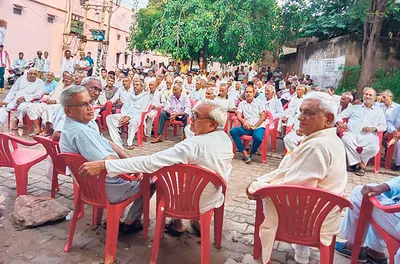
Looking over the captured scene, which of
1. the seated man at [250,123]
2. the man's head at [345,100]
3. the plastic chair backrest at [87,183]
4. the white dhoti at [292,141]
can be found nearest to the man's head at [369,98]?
the man's head at [345,100]

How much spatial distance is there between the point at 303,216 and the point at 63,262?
1.82 m

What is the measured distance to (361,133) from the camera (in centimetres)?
605

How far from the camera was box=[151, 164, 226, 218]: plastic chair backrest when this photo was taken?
7.68 feet

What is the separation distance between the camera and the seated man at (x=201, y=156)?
233 centimetres

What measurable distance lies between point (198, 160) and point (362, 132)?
4670 millimetres

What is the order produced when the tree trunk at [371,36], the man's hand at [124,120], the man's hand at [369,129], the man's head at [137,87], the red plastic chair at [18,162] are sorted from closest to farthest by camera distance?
the red plastic chair at [18,162]
the man's hand at [369,129]
the man's hand at [124,120]
the man's head at [137,87]
the tree trunk at [371,36]

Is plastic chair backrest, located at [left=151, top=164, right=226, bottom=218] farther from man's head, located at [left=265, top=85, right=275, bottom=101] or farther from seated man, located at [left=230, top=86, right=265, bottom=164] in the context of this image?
man's head, located at [left=265, top=85, right=275, bottom=101]

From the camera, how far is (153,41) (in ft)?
49.9

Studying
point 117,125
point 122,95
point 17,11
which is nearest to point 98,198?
point 117,125

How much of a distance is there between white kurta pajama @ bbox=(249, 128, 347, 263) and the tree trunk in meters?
9.07

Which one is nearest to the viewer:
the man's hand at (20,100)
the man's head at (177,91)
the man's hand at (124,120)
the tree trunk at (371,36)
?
the man's hand at (124,120)

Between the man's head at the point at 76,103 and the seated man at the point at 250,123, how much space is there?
12.4ft

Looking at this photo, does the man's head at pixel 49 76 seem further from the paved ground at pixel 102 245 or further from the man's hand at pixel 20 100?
the paved ground at pixel 102 245

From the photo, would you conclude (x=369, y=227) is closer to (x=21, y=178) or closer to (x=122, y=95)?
(x=21, y=178)
